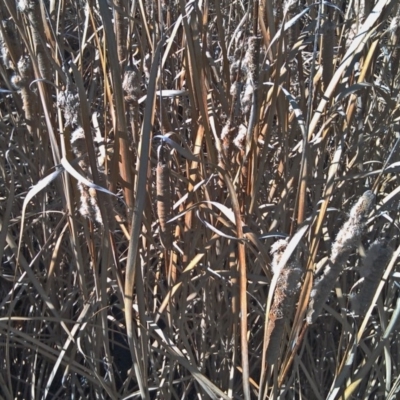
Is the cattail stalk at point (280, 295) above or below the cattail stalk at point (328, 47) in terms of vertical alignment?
below

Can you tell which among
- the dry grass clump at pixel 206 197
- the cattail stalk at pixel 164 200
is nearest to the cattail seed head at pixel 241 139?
the dry grass clump at pixel 206 197

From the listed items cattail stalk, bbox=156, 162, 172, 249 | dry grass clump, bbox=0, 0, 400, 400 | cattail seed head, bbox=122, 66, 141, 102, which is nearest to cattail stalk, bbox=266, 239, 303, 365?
dry grass clump, bbox=0, 0, 400, 400

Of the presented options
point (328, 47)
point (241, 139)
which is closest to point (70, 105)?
point (241, 139)

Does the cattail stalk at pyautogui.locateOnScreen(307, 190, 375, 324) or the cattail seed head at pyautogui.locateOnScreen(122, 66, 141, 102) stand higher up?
the cattail seed head at pyautogui.locateOnScreen(122, 66, 141, 102)

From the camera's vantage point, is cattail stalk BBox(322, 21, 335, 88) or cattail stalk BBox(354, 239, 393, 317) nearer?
cattail stalk BBox(354, 239, 393, 317)

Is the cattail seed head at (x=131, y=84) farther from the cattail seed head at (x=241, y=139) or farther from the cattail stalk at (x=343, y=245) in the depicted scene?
the cattail stalk at (x=343, y=245)

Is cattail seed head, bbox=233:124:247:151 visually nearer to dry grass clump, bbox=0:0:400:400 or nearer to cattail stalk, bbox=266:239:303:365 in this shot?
dry grass clump, bbox=0:0:400:400

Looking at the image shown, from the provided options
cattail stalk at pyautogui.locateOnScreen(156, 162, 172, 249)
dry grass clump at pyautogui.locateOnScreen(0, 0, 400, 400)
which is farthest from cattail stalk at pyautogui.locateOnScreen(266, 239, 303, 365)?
cattail stalk at pyautogui.locateOnScreen(156, 162, 172, 249)

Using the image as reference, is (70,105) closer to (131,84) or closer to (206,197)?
(131,84)

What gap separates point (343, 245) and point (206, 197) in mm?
279

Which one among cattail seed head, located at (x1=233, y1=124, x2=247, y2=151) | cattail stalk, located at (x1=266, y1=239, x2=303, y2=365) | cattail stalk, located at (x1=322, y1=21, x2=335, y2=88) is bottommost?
cattail stalk, located at (x1=266, y1=239, x2=303, y2=365)

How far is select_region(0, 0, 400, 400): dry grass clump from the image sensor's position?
59 centimetres

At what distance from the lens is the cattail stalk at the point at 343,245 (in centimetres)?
52

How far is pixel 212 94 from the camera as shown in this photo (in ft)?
2.86
